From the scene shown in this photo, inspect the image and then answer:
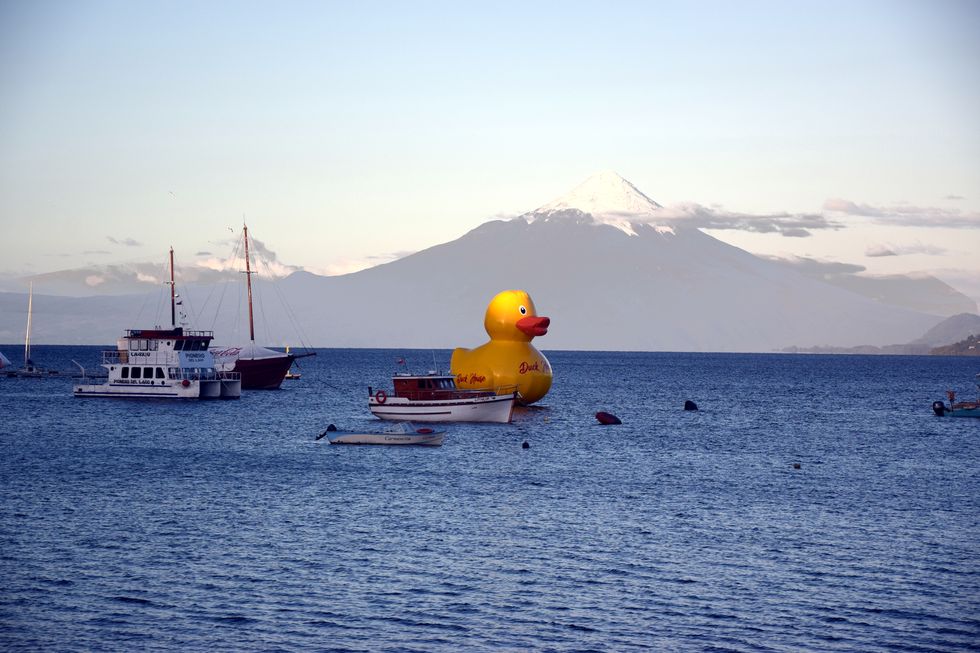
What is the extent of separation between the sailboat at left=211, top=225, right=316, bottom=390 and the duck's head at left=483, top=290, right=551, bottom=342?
144 ft

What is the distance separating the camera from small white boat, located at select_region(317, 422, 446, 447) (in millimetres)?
66312

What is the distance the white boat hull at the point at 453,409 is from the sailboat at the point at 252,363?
44.3 meters

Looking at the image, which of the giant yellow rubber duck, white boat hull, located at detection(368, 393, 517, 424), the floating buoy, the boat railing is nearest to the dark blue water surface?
white boat hull, located at detection(368, 393, 517, 424)

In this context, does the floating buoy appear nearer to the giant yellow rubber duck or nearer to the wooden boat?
the giant yellow rubber duck

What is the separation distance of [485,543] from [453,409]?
1544 inches

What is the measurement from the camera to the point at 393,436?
221 feet

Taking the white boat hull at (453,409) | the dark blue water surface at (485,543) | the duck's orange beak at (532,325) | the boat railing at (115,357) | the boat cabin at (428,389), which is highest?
the duck's orange beak at (532,325)

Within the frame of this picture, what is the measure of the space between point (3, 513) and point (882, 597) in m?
30.8

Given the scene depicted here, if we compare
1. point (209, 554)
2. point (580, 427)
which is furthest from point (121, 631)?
point (580, 427)

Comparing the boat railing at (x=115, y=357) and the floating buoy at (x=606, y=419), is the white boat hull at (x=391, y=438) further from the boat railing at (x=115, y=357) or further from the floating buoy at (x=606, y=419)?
→ the boat railing at (x=115, y=357)

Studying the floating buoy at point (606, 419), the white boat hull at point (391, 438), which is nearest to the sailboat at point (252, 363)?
the floating buoy at point (606, 419)

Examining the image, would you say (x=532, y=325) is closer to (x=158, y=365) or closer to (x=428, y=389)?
(x=428, y=389)

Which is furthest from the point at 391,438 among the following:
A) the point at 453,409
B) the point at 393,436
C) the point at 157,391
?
the point at 157,391

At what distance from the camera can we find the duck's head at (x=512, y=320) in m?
79.6
